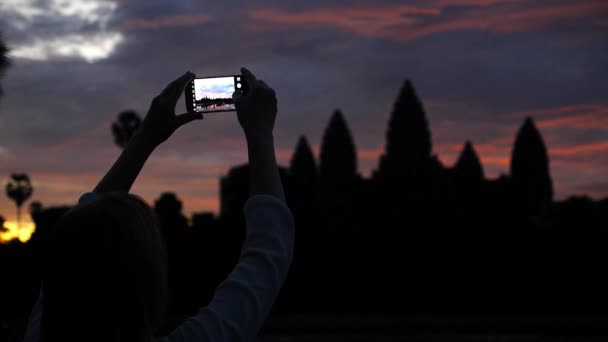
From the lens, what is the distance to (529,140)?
12888cm

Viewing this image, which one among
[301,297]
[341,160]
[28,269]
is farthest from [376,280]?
[341,160]

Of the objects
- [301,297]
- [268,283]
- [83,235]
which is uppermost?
[83,235]

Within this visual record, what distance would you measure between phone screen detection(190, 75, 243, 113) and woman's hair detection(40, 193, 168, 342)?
1.39 m

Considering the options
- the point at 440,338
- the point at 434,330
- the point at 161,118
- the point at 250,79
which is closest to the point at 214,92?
the point at 161,118

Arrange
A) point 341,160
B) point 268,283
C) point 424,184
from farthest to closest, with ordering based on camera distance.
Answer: point 341,160 → point 424,184 → point 268,283

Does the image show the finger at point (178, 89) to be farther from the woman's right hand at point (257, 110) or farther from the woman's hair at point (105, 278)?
the woman's hair at point (105, 278)

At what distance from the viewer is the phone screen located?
2.86 metres

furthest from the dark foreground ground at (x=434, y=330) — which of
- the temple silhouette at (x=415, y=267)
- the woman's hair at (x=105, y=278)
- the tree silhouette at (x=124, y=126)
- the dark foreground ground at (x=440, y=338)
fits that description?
the tree silhouette at (x=124, y=126)

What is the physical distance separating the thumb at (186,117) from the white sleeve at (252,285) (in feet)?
2.70

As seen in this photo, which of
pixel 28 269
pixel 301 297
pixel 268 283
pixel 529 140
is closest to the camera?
pixel 268 283

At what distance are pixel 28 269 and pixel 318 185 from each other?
94.8m

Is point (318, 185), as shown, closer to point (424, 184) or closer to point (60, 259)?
point (424, 184)

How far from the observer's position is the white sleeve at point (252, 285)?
152 cm

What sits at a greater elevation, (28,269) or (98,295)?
(98,295)
